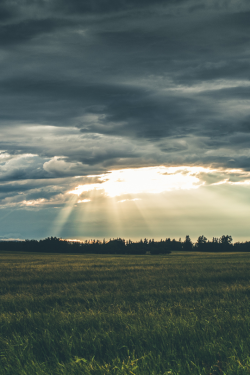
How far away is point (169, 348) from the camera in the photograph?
4203 mm

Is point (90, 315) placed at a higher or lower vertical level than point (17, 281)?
higher

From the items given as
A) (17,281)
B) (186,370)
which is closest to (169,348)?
(186,370)

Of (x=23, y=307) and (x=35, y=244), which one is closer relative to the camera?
(x=23, y=307)

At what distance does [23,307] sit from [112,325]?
159 inches

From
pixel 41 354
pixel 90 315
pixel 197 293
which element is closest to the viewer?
pixel 41 354

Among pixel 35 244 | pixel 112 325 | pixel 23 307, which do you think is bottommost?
pixel 35 244

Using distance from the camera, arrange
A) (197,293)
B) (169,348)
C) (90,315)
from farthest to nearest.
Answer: (197,293), (90,315), (169,348)

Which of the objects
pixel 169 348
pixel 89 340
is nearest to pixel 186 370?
pixel 169 348

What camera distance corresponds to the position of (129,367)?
347 cm

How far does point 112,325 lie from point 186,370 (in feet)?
8.09

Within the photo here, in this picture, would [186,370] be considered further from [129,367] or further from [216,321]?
[216,321]

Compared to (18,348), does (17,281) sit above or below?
below

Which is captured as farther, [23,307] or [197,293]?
[197,293]

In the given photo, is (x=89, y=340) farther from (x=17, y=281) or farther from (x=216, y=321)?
(x=17, y=281)
